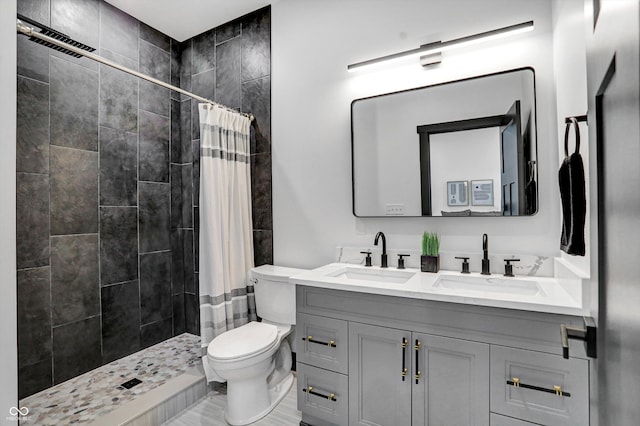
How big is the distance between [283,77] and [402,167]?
123 centimetres

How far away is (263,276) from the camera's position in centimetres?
234

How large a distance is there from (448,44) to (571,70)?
0.71 metres

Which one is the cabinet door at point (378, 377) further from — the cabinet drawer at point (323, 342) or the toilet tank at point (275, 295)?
the toilet tank at point (275, 295)

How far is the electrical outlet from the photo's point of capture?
2121 millimetres

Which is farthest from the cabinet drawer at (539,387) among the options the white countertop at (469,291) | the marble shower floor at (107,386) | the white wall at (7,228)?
the marble shower floor at (107,386)

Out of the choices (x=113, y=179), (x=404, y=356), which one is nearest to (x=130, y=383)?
(x=113, y=179)

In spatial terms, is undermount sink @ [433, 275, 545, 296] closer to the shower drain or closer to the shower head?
the shower drain

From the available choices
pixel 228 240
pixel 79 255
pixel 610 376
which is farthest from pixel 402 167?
pixel 79 255

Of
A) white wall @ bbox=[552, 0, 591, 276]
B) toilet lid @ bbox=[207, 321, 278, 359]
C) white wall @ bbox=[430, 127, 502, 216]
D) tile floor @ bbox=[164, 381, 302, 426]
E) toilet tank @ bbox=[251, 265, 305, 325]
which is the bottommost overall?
tile floor @ bbox=[164, 381, 302, 426]

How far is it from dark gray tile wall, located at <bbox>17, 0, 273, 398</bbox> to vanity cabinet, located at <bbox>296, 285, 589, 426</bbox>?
3.56 feet

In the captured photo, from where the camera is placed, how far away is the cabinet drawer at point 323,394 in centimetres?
173

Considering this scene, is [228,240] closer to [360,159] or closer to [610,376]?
[360,159]

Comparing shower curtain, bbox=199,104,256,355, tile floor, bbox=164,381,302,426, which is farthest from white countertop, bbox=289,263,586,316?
tile floor, bbox=164,381,302,426

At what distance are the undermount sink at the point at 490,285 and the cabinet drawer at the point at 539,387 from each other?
0.34 m
